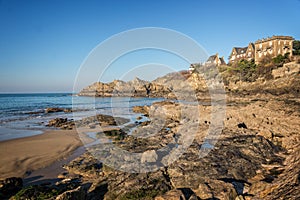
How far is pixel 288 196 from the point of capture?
3.43m

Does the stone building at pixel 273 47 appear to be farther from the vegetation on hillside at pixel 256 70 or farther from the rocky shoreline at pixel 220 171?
the rocky shoreline at pixel 220 171

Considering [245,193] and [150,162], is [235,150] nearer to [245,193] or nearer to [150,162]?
[245,193]

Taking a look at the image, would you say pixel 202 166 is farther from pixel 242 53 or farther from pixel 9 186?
pixel 242 53

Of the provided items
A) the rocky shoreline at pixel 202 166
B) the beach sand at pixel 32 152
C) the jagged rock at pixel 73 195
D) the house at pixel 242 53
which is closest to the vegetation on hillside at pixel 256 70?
the house at pixel 242 53

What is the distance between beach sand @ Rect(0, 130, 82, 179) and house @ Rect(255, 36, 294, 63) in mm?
45660

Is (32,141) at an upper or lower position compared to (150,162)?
lower

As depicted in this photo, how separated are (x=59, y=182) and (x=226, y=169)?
570 cm

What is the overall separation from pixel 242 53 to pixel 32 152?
6305cm

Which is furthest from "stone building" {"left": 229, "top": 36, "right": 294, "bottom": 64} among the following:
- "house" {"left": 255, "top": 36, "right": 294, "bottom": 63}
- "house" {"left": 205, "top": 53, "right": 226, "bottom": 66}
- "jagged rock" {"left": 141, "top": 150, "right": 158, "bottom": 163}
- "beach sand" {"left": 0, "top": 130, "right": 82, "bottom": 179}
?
"beach sand" {"left": 0, "top": 130, "right": 82, "bottom": 179}

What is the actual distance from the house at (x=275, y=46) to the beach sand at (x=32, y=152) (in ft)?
150

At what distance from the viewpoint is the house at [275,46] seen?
137 ft

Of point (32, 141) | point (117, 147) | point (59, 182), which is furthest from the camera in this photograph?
point (32, 141)

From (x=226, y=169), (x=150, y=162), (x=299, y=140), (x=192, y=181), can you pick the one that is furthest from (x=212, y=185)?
(x=299, y=140)

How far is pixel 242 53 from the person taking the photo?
59.6 m
